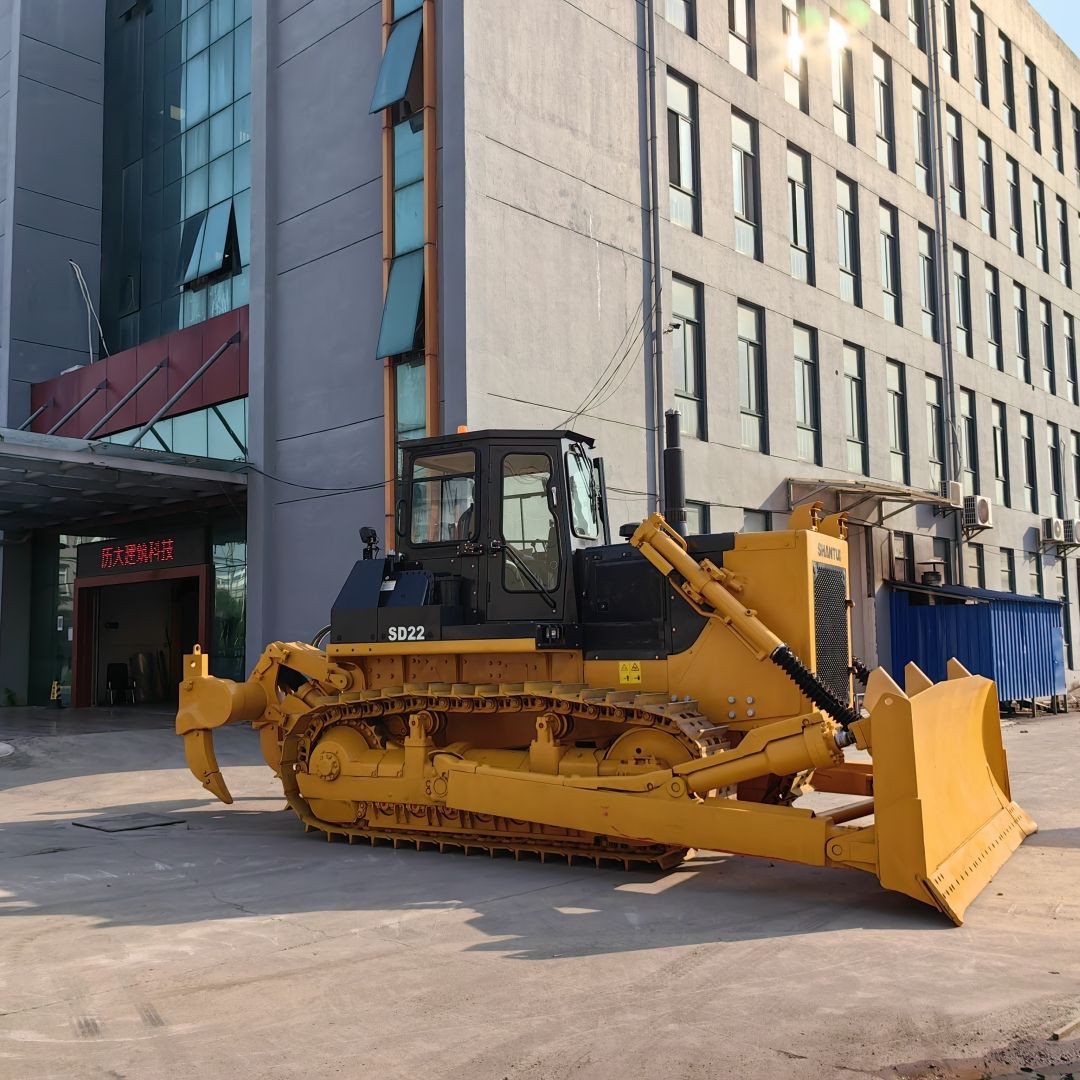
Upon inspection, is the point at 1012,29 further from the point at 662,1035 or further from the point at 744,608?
the point at 662,1035

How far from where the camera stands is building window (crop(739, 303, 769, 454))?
2148 cm

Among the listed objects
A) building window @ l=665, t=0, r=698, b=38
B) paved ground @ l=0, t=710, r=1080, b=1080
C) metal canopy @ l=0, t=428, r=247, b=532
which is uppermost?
building window @ l=665, t=0, r=698, b=38

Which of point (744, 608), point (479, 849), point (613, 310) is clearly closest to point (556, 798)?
point (479, 849)

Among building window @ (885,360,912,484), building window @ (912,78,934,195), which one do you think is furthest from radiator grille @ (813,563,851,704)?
building window @ (912,78,934,195)

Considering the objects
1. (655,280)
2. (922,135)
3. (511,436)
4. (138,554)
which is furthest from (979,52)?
(511,436)

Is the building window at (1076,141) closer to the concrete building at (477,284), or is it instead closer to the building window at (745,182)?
the concrete building at (477,284)

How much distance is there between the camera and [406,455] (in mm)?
9477

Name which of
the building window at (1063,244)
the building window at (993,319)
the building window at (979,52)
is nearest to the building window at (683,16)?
the building window at (993,319)

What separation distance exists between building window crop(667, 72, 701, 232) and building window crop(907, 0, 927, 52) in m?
10.9

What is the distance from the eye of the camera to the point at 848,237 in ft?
82.7

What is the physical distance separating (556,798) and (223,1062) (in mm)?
3797

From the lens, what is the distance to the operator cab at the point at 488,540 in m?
8.88

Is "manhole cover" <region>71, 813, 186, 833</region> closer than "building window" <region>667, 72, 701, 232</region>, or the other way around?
"manhole cover" <region>71, 813, 186, 833</region>

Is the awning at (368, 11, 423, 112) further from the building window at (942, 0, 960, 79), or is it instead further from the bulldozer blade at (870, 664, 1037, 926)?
the building window at (942, 0, 960, 79)
